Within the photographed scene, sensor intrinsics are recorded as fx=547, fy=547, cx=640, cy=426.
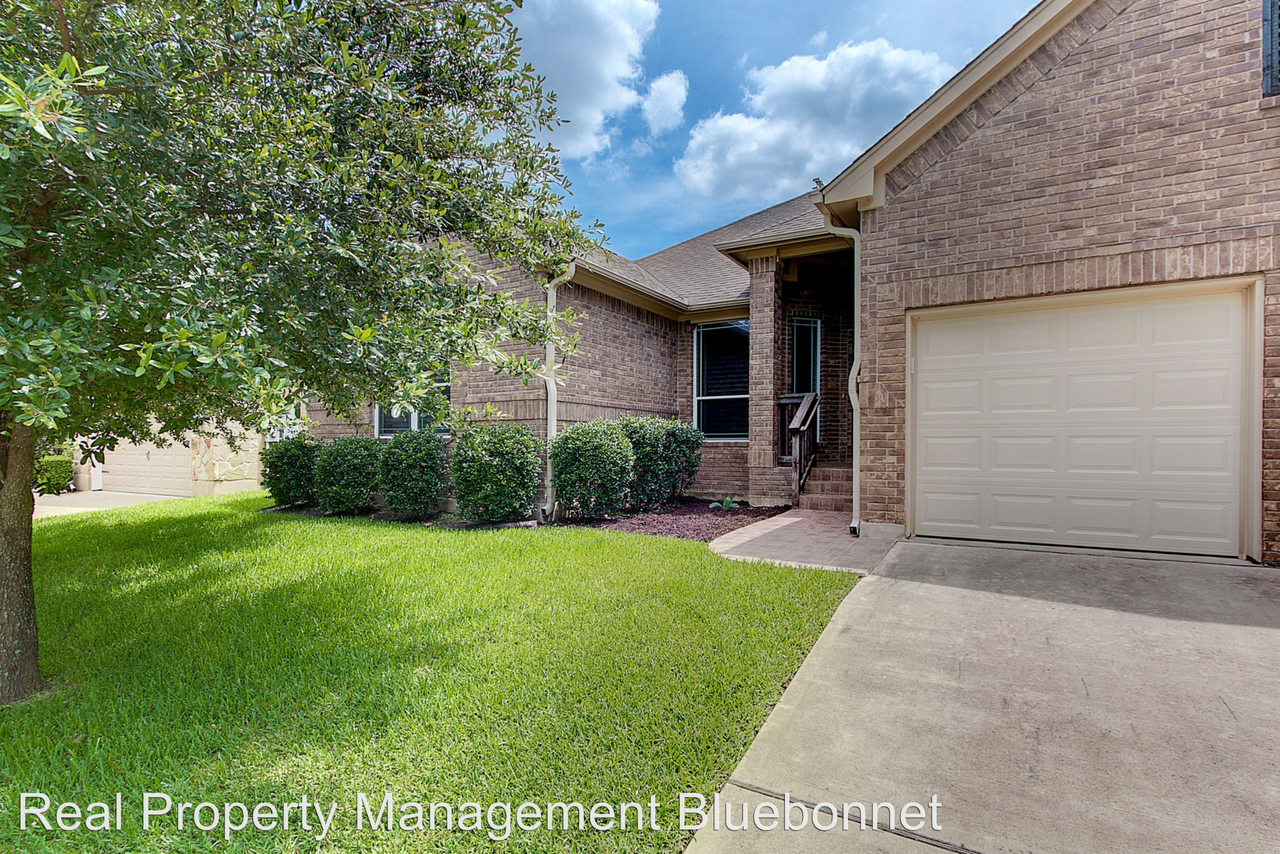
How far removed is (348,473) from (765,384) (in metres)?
7.12

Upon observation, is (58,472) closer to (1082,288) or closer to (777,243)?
(777,243)

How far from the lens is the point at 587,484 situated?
806 cm

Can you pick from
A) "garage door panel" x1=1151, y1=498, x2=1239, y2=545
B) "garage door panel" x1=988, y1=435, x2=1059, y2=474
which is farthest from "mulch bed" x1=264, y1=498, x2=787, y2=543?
"garage door panel" x1=1151, y1=498, x2=1239, y2=545

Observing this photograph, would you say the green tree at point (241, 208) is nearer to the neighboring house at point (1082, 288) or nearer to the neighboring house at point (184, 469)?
the neighboring house at point (1082, 288)

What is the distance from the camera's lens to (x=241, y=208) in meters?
2.85

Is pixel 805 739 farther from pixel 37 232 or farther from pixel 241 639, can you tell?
pixel 37 232

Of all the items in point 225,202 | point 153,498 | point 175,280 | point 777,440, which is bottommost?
point 153,498

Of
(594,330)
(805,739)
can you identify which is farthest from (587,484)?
→ (805,739)

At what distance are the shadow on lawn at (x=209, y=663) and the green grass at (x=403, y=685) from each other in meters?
0.02

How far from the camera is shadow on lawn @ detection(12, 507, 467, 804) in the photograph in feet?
8.45

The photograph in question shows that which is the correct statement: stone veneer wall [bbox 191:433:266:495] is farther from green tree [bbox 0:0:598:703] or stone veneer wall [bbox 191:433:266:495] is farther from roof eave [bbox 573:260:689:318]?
green tree [bbox 0:0:598:703]

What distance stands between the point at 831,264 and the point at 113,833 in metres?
10.3

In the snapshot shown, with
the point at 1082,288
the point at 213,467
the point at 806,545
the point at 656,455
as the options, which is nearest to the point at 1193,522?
the point at 1082,288

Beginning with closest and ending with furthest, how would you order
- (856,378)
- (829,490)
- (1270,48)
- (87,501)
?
(1270,48) → (856,378) → (829,490) → (87,501)
